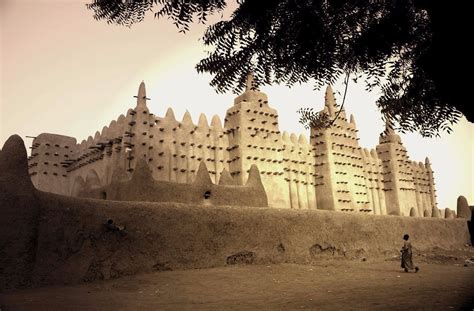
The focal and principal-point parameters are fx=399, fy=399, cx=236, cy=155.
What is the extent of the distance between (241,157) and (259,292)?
17569 mm

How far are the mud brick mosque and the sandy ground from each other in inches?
289

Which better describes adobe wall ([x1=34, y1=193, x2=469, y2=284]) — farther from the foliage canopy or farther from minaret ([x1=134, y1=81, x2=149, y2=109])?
minaret ([x1=134, y1=81, x2=149, y2=109])

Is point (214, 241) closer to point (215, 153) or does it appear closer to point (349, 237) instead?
point (349, 237)

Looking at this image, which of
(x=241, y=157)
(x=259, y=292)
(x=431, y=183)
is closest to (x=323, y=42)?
(x=259, y=292)

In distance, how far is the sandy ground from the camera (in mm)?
7031

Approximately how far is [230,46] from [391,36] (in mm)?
1599

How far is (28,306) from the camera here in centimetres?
647

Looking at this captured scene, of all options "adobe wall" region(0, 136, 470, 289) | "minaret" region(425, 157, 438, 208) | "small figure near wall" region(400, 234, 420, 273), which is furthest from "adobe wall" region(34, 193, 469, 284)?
"minaret" region(425, 157, 438, 208)

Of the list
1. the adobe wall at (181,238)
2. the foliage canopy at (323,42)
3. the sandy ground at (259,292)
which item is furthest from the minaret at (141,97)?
the foliage canopy at (323,42)

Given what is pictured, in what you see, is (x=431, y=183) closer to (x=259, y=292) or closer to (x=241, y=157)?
(x=241, y=157)

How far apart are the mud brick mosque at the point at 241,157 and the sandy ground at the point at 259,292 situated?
7.34 meters

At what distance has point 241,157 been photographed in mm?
26391

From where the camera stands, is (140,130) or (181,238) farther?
(140,130)

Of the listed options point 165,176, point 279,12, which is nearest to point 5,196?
point 279,12
